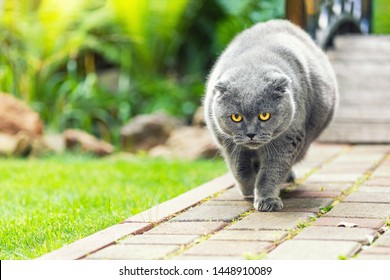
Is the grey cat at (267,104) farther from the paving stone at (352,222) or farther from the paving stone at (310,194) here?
the paving stone at (352,222)

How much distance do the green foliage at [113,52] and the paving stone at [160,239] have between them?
589cm

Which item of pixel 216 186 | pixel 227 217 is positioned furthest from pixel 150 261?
pixel 216 186

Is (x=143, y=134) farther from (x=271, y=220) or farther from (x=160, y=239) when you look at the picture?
(x=160, y=239)

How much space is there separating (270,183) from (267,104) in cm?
57

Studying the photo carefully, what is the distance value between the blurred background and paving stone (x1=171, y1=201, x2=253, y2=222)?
504 centimetres

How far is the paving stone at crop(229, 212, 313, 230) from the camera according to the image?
4328 millimetres

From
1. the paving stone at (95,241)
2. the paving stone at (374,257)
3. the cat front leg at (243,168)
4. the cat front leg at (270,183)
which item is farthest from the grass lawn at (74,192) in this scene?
the paving stone at (374,257)

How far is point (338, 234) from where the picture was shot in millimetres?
4074

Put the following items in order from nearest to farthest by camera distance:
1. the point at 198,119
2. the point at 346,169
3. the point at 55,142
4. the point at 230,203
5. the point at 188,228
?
1. the point at 188,228
2. the point at 230,203
3. the point at 346,169
4. the point at 55,142
5. the point at 198,119

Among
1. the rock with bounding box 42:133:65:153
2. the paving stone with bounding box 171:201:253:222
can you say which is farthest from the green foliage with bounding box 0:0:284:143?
the paving stone with bounding box 171:201:253:222

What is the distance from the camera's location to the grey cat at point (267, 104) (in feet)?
15.2

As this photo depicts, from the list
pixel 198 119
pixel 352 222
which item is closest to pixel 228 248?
pixel 352 222

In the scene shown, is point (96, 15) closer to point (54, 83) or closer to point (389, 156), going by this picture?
point (54, 83)

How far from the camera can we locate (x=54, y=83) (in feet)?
35.8
